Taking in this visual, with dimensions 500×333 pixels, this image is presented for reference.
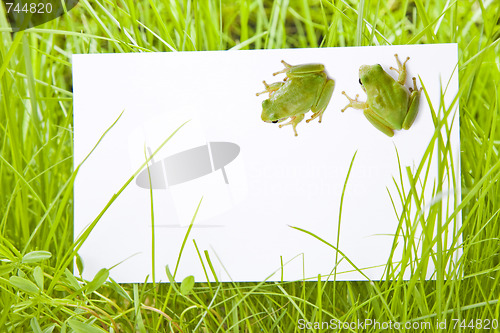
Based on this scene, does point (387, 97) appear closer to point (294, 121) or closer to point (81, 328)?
point (294, 121)

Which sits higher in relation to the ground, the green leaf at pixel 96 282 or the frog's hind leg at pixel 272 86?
the frog's hind leg at pixel 272 86

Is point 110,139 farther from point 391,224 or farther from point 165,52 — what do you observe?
point 391,224

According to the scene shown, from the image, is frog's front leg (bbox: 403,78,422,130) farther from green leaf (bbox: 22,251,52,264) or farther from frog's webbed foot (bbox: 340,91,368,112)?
green leaf (bbox: 22,251,52,264)

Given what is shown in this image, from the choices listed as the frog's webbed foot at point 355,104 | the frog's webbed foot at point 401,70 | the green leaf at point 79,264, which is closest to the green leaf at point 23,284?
the green leaf at point 79,264

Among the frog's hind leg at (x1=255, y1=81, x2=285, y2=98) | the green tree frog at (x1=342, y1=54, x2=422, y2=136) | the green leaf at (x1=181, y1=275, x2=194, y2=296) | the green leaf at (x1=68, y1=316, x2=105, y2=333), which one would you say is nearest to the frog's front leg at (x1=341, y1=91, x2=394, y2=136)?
the green tree frog at (x1=342, y1=54, x2=422, y2=136)

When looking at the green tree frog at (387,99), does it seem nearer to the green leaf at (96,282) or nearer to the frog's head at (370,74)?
the frog's head at (370,74)

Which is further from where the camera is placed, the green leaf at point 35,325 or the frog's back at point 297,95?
the frog's back at point 297,95

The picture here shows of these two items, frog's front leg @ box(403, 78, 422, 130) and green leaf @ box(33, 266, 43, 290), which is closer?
green leaf @ box(33, 266, 43, 290)
